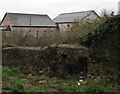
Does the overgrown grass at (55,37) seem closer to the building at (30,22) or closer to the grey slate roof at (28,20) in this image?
the building at (30,22)

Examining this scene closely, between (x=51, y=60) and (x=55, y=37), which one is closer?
(x=51, y=60)

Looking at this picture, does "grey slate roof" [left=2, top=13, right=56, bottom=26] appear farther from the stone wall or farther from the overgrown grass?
the stone wall

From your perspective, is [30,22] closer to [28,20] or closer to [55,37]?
[28,20]

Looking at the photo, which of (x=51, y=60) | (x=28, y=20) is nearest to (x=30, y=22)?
(x=28, y=20)

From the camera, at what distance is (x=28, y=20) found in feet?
138

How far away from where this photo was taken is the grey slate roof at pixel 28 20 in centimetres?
4097

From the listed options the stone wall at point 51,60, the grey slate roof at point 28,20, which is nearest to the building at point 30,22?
the grey slate roof at point 28,20

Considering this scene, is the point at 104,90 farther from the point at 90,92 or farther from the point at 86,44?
the point at 86,44

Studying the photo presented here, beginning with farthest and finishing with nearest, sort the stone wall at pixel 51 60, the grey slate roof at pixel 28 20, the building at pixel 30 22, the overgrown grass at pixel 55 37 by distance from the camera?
the grey slate roof at pixel 28 20 → the building at pixel 30 22 → the overgrown grass at pixel 55 37 → the stone wall at pixel 51 60

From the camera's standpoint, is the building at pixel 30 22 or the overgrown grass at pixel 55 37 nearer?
the overgrown grass at pixel 55 37

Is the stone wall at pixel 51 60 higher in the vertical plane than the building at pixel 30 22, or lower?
lower

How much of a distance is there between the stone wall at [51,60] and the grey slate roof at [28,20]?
100 feet

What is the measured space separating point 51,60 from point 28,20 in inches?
1341

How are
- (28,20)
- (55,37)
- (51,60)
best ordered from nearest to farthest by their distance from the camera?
(51,60), (55,37), (28,20)
